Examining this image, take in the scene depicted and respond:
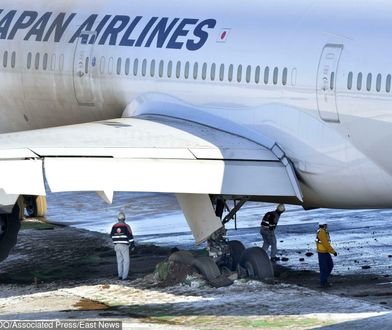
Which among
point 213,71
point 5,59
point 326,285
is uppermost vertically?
point 5,59

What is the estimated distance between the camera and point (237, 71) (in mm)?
32469

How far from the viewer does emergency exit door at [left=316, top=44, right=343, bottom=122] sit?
30.8 meters

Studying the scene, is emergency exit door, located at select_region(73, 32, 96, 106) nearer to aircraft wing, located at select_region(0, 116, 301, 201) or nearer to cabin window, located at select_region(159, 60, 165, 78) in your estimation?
cabin window, located at select_region(159, 60, 165, 78)

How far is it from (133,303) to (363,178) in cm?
519

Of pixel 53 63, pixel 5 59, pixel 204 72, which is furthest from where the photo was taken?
pixel 5 59

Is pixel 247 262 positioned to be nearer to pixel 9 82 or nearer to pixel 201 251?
pixel 201 251

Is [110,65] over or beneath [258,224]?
over

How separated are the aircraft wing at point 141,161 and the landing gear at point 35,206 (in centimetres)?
1002

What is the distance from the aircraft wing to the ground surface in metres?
2.15

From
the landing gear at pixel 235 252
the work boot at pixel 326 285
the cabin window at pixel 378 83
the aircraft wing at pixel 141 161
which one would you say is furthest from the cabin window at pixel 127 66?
the work boot at pixel 326 285

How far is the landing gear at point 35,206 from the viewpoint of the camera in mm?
42562

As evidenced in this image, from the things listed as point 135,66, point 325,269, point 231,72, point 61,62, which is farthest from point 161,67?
point 325,269

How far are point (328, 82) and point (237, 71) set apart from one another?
2401mm

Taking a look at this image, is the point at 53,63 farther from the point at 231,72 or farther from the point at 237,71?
the point at 237,71
